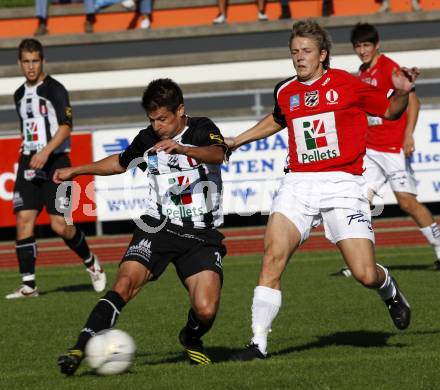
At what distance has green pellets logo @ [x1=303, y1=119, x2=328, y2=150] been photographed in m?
7.30

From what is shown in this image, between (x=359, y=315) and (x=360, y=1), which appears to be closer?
(x=359, y=315)

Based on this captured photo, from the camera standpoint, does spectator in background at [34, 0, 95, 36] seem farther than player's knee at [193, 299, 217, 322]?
Yes

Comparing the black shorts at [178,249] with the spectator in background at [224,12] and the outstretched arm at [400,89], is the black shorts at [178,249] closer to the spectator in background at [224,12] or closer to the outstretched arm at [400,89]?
the outstretched arm at [400,89]

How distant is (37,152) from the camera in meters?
11.2

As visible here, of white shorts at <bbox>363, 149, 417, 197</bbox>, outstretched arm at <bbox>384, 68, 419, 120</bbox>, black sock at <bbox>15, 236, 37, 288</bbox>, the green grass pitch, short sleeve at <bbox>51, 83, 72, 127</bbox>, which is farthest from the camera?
white shorts at <bbox>363, 149, 417, 197</bbox>

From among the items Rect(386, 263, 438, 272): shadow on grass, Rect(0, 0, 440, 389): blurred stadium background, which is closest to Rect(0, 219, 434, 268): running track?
Rect(0, 0, 440, 389): blurred stadium background

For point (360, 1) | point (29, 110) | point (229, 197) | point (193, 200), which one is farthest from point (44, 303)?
point (360, 1)

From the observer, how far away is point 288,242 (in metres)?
7.13

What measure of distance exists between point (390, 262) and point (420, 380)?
7660 mm

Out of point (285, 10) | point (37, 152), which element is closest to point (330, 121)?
point (37, 152)

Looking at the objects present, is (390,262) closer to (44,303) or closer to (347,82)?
(44,303)

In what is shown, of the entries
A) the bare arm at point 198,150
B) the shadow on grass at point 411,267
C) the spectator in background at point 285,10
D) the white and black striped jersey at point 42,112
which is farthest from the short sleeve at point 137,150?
the spectator in background at point 285,10

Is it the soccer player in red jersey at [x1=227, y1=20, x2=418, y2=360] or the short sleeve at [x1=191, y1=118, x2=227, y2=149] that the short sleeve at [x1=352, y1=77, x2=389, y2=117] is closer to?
the soccer player in red jersey at [x1=227, y1=20, x2=418, y2=360]

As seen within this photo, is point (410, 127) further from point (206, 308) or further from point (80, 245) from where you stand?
point (206, 308)
